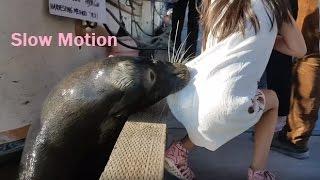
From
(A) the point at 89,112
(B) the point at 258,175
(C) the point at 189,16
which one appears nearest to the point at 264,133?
(B) the point at 258,175

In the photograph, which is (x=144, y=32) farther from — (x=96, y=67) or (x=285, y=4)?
(x=96, y=67)

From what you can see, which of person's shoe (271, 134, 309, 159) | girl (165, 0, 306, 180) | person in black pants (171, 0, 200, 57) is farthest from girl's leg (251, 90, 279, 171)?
person in black pants (171, 0, 200, 57)

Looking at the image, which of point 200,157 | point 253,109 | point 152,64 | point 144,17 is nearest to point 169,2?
point 144,17

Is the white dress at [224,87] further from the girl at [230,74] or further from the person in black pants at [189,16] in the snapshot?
the person in black pants at [189,16]

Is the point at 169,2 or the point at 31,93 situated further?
the point at 169,2

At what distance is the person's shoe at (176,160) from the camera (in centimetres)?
351

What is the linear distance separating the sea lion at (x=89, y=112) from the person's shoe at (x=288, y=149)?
2.79 m

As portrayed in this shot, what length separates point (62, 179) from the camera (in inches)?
77.8

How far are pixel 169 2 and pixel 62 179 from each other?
14.5 ft

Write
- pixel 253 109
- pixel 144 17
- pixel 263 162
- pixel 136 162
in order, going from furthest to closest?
1. pixel 144 17
2. pixel 263 162
3. pixel 253 109
4. pixel 136 162

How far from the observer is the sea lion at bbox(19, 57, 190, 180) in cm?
178

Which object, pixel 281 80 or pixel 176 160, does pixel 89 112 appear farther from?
pixel 281 80

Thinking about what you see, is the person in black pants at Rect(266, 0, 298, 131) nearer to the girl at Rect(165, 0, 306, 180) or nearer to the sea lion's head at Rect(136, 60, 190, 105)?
the girl at Rect(165, 0, 306, 180)

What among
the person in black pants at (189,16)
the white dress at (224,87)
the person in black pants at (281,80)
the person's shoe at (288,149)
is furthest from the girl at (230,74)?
the person in black pants at (189,16)
